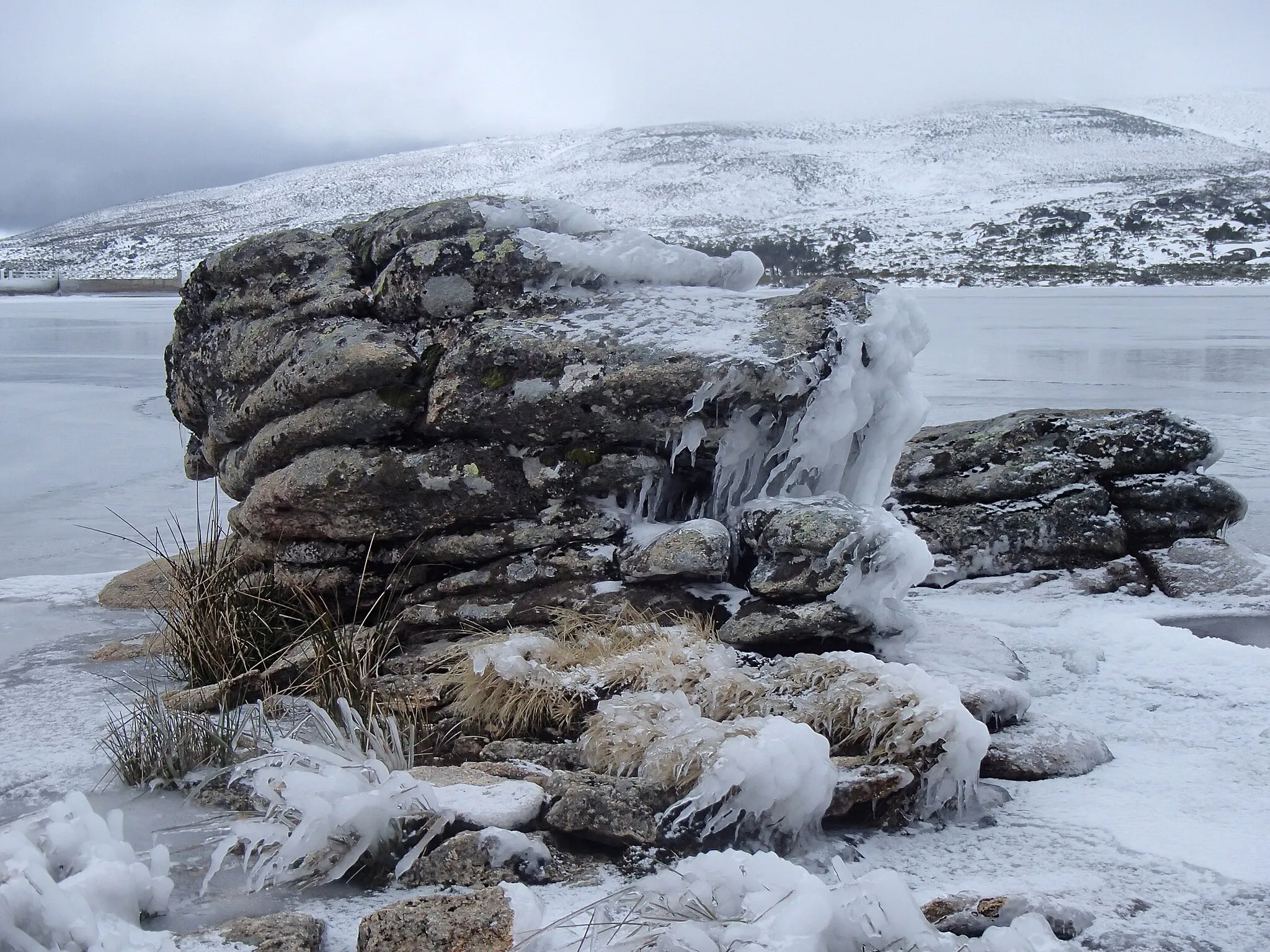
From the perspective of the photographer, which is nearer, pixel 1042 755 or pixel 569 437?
pixel 1042 755

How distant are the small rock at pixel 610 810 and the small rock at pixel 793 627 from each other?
59.6 inches

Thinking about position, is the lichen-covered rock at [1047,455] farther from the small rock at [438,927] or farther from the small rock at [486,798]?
the small rock at [438,927]

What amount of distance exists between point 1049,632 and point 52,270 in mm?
70966

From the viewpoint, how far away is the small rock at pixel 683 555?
5.16 metres

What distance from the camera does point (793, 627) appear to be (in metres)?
4.94

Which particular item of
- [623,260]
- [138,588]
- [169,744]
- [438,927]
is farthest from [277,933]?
[138,588]

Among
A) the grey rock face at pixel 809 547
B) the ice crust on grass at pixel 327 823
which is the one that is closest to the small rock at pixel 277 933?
the ice crust on grass at pixel 327 823

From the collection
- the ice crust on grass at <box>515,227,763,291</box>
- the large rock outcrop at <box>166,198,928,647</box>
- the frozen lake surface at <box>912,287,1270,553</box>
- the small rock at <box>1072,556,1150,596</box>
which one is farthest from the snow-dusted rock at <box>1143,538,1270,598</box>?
the ice crust on grass at <box>515,227,763,291</box>

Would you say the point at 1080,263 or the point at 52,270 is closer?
the point at 1080,263

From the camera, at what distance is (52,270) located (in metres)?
65.0

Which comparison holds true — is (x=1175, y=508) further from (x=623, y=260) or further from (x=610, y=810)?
(x=610, y=810)

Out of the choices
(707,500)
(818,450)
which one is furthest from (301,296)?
(818,450)

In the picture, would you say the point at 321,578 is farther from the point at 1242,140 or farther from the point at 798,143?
the point at 1242,140

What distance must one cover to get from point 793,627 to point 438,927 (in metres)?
2.54
